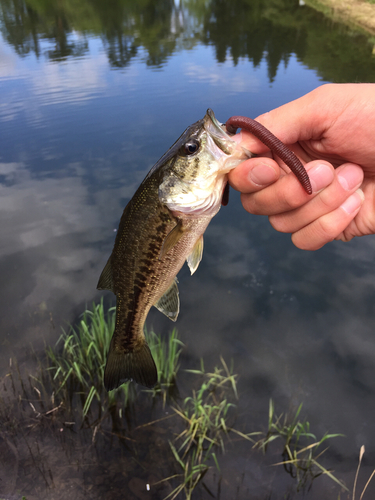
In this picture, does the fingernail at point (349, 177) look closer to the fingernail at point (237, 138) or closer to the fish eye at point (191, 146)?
the fingernail at point (237, 138)

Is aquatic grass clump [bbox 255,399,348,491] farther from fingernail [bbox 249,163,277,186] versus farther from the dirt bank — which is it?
the dirt bank

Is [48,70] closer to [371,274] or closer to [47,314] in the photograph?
[47,314]

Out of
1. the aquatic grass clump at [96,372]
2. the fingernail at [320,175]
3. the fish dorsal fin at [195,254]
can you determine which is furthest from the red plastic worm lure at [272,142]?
the aquatic grass clump at [96,372]

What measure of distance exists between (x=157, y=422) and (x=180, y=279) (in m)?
3.81

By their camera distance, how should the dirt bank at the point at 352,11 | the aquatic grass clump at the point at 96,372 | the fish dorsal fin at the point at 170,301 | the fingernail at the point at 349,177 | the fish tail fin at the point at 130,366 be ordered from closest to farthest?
the fingernail at the point at 349,177 → the fish dorsal fin at the point at 170,301 → the fish tail fin at the point at 130,366 → the aquatic grass clump at the point at 96,372 → the dirt bank at the point at 352,11

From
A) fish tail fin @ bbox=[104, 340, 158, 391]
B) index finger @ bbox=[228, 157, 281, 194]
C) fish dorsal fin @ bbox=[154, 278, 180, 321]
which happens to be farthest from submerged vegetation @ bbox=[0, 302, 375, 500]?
index finger @ bbox=[228, 157, 281, 194]

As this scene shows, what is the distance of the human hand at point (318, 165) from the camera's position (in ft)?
7.91

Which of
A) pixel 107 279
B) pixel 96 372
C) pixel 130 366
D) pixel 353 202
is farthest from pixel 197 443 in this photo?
pixel 353 202

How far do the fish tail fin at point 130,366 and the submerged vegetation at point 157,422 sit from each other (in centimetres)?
175

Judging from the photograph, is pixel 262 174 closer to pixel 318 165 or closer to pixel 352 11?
pixel 318 165

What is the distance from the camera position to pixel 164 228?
2596 mm

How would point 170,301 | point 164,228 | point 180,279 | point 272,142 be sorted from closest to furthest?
point 272,142 < point 164,228 < point 170,301 < point 180,279

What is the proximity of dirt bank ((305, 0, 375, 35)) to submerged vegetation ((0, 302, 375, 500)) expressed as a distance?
37.2m

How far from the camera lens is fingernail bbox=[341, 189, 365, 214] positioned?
111 inches
